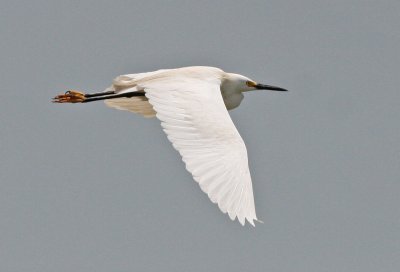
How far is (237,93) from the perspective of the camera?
16578 millimetres

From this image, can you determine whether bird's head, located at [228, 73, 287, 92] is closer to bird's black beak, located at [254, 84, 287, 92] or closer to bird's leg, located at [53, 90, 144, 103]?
bird's black beak, located at [254, 84, 287, 92]

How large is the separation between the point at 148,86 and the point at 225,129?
227 cm

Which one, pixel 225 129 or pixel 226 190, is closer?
pixel 226 190

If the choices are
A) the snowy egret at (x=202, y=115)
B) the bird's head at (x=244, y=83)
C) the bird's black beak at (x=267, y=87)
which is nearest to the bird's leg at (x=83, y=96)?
the snowy egret at (x=202, y=115)

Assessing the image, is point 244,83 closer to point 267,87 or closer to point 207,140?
point 267,87

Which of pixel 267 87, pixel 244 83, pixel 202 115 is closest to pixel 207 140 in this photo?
pixel 202 115

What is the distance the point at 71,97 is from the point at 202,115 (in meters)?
4.13

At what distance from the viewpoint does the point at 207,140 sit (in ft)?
41.1

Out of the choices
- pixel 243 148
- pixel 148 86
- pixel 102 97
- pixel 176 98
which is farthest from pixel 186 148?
pixel 102 97

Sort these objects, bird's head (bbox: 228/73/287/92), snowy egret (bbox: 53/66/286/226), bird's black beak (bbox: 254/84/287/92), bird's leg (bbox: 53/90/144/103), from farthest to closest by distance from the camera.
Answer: bird's black beak (bbox: 254/84/287/92) → bird's head (bbox: 228/73/287/92) → bird's leg (bbox: 53/90/144/103) → snowy egret (bbox: 53/66/286/226)

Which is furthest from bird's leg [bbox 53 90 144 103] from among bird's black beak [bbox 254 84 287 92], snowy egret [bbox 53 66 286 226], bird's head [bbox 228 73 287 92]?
bird's black beak [bbox 254 84 287 92]

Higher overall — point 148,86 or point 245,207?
point 148,86

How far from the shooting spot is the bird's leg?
15448 mm

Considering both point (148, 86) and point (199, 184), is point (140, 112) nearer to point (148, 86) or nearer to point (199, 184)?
point (148, 86)
